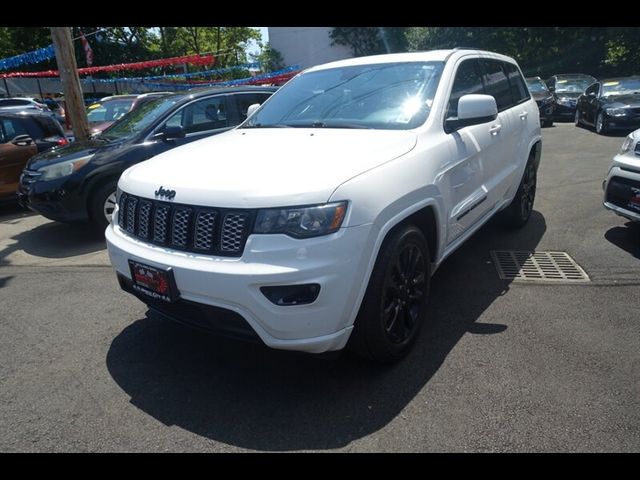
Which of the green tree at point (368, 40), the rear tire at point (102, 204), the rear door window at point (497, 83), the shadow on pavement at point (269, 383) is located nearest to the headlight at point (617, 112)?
the rear door window at point (497, 83)

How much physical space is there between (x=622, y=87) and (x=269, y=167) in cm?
1396

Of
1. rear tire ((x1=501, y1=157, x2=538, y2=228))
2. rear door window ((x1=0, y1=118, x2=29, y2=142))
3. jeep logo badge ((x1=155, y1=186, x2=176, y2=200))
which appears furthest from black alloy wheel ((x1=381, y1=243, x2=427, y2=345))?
rear door window ((x1=0, y1=118, x2=29, y2=142))

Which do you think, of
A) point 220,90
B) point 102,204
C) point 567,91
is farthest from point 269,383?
point 567,91

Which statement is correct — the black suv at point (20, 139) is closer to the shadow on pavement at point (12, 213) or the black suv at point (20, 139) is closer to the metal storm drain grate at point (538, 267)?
the shadow on pavement at point (12, 213)

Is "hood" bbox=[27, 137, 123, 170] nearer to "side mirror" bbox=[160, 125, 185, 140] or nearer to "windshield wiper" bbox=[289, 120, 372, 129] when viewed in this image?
"side mirror" bbox=[160, 125, 185, 140]

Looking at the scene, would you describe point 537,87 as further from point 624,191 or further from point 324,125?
point 324,125

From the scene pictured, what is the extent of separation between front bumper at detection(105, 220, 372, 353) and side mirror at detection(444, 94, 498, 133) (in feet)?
4.35

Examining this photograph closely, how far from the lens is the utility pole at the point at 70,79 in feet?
24.4

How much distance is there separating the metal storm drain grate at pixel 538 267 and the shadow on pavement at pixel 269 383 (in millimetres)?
723

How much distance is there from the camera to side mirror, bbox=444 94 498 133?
125 inches
